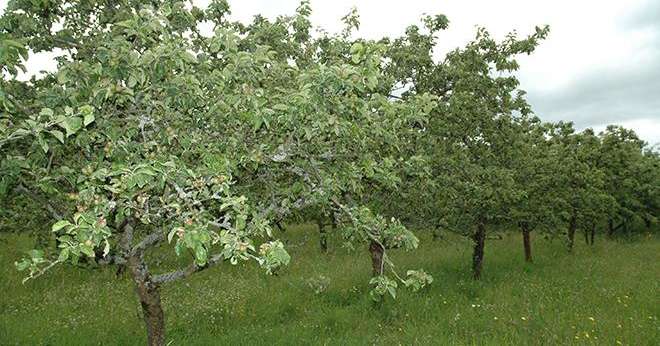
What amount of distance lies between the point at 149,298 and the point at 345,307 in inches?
344

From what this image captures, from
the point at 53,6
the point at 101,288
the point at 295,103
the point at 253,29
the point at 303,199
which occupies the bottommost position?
the point at 101,288

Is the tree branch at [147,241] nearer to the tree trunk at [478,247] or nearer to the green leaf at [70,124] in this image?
the green leaf at [70,124]

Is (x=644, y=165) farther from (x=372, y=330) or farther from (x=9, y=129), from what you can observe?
(x=9, y=129)

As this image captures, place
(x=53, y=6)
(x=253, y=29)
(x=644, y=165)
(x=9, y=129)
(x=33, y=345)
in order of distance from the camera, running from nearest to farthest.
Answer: (x=9, y=129), (x=53, y=6), (x=253, y=29), (x=33, y=345), (x=644, y=165)

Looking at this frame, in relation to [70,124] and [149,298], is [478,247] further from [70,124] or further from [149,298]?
[70,124]

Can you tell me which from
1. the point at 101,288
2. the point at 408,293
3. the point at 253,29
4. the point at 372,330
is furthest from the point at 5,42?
the point at 101,288

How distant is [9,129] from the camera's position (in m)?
5.18

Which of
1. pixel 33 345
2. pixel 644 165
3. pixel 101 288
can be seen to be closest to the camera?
pixel 33 345

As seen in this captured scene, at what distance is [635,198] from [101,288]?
137ft

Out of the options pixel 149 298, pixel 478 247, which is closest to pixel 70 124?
pixel 149 298

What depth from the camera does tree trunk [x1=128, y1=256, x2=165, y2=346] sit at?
26.0ft

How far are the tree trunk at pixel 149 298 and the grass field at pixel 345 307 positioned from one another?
3.98 metres

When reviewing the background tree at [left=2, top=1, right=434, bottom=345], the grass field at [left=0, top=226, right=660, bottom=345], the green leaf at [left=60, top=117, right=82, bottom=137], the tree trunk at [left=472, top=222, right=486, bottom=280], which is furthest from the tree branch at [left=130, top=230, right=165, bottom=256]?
the tree trunk at [left=472, top=222, right=486, bottom=280]

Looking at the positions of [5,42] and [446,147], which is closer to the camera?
[5,42]
